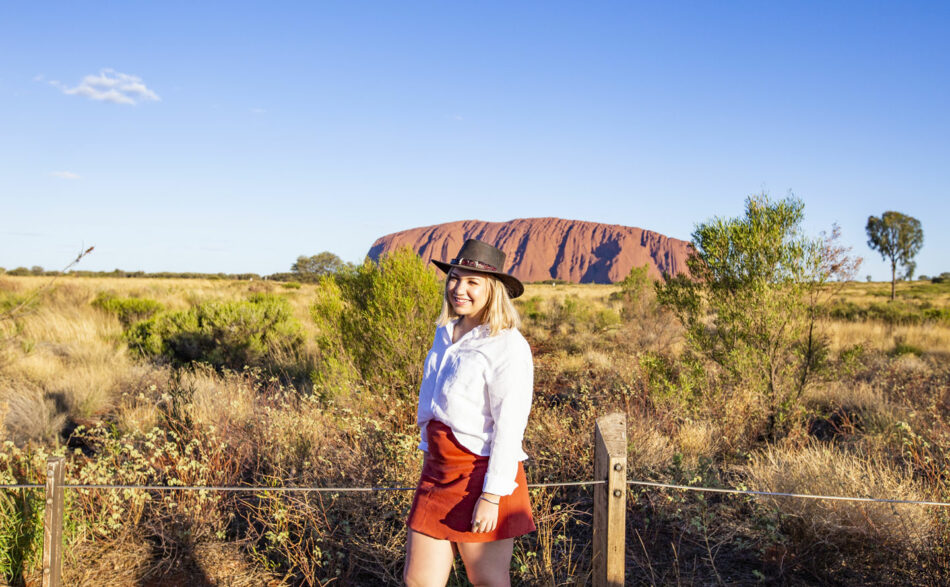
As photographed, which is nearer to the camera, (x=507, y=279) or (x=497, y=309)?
(x=497, y=309)

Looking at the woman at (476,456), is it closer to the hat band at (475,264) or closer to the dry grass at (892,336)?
the hat band at (475,264)

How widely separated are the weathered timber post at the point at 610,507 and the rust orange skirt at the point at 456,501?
0.44 m

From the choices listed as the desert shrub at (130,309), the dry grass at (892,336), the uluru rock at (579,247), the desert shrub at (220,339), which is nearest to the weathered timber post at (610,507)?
the desert shrub at (220,339)

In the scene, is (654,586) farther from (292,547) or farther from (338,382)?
(338,382)

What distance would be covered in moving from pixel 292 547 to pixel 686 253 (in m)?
5.02

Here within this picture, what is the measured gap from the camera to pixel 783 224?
614 centimetres

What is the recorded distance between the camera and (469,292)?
2.22m

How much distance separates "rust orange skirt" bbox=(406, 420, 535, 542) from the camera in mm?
2045

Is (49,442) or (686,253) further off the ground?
(686,253)

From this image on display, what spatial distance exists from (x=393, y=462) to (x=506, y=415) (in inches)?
101

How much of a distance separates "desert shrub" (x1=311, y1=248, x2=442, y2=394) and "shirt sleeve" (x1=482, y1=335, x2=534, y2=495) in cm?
432

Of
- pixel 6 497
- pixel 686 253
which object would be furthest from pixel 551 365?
pixel 6 497

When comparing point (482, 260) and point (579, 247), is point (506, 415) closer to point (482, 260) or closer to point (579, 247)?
point (482, 260)

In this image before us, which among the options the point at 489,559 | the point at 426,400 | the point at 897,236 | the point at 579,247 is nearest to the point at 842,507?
the point at 489,559
